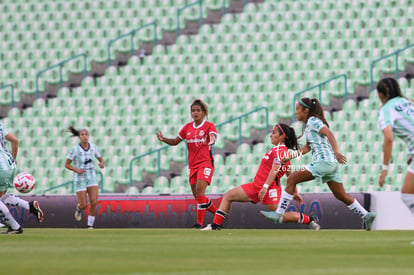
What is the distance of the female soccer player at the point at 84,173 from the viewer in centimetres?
1784

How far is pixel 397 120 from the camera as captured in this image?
9602 millimetres

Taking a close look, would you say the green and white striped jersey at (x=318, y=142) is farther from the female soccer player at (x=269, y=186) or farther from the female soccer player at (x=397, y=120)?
the female soccer player at (x=397, y=120)

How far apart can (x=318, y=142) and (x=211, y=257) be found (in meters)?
5.74

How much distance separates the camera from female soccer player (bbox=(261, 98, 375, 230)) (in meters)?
12.9

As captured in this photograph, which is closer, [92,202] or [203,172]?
[203,172]

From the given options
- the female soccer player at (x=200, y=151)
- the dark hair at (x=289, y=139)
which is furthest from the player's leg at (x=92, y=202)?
the dark hair at (x=289, y=139)

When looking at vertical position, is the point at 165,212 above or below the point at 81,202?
below

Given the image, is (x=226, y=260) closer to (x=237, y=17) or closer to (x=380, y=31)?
(x=380, y=31)

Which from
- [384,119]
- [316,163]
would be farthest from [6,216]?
[384,119]

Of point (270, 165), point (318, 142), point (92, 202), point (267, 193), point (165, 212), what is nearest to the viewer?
point (318, 142)

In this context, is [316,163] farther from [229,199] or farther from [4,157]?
[4,157]

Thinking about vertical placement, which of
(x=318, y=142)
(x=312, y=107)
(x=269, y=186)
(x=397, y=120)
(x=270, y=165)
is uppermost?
(x=312, y=107)

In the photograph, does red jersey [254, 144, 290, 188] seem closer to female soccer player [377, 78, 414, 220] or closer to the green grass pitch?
the green grass pitch

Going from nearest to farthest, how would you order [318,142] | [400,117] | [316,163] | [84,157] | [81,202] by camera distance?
[400,117] < [316,163] < [318,142] < [81,202] < [84,157]
